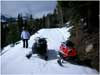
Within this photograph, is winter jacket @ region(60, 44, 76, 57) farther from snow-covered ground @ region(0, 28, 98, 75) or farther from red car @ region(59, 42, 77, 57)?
snow-covered ground @ region(0, 28, 98, 75)

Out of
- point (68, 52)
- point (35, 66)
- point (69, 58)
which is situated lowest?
point (35, 66)

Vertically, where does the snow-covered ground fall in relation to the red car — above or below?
below

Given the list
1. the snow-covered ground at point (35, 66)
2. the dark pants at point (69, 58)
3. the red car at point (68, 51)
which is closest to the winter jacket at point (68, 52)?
the red car at point (68, 51)

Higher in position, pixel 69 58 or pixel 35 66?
pixel 69 58

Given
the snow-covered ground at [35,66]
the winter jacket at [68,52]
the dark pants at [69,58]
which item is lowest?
the snow-covered ground at [35,66]

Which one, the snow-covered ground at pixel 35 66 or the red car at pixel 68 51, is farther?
the red car at pixel 68 51

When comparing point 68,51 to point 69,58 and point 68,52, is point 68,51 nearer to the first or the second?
point 68,52

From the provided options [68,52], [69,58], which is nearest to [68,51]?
[68,52]

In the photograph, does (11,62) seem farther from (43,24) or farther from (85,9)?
(43,24)

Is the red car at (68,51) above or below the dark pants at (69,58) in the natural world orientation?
above

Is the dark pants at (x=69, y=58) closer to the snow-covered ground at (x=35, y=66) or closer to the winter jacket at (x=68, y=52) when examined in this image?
the winter jacket at (x=68, y=52)

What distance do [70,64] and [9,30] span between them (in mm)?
50236

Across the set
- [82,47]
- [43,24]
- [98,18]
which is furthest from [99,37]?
[43,24]

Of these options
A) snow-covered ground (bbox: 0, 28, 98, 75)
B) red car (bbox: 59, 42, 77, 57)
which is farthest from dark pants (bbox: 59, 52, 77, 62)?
snow-covered ground (bbox: 0, 28, 98, 75)
